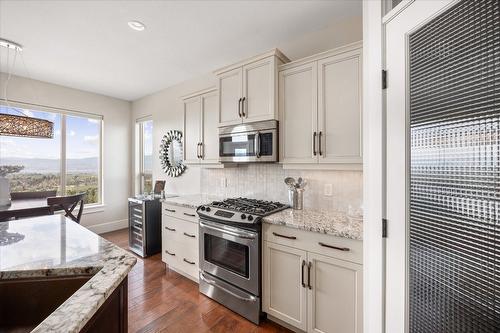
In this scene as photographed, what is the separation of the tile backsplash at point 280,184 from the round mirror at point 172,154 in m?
0.65

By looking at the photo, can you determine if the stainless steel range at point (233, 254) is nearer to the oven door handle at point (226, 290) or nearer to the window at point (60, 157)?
the oven door handle at point (226, 290)

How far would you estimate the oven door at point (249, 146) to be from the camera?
222 cm

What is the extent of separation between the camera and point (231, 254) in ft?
7.13

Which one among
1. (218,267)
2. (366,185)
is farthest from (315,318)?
(366,185)

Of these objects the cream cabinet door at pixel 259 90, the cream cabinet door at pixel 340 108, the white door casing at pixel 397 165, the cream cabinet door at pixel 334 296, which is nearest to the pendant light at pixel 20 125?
the cream cabinet door at pixel 259 90

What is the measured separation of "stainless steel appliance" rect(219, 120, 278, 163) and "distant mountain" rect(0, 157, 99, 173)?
130 inches

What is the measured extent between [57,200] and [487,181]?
360 cm

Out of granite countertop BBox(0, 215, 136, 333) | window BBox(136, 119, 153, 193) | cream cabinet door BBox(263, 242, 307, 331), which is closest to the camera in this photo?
granite countertop BBox(0, 215, 136, 333)

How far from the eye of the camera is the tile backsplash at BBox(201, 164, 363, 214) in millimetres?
2117

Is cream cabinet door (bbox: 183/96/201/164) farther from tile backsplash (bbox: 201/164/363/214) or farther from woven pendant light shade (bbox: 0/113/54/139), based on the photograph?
woven pendant light shade (bbox: 0/113/54/139)

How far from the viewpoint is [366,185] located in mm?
1298

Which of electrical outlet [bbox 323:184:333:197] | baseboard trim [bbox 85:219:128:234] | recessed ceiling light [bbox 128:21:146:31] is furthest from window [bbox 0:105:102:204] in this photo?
electrical outlet [bbox 323:184:333:197]

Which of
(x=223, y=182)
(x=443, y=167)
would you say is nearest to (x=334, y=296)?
(x=443, y=167)

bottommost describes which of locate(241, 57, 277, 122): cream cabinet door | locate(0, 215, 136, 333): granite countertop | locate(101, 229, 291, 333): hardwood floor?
locate(101, 229, 291, 333): hardwood floor
